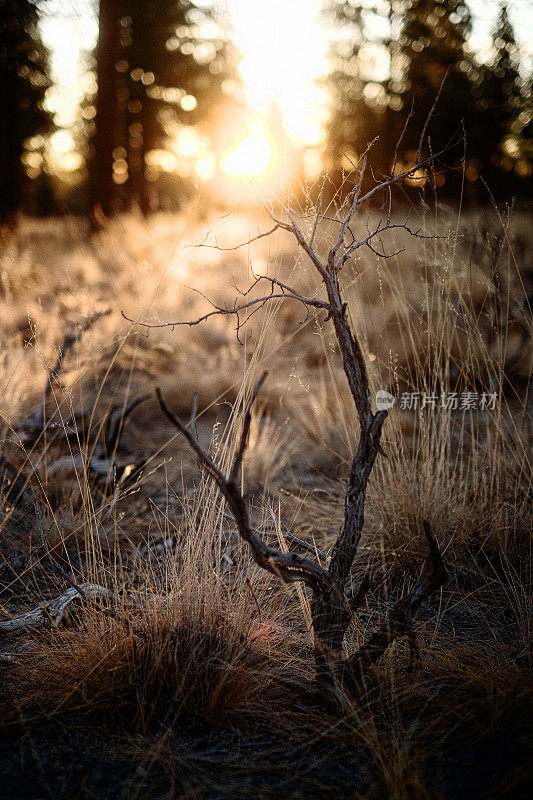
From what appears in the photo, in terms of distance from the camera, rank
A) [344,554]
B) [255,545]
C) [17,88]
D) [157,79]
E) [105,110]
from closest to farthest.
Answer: [255,545]
[344,554]
[105,110]
[17,88]
[157,79]

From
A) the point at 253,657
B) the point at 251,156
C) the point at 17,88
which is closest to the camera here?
the point at 253,657

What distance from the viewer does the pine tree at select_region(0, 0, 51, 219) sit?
9.03 meters

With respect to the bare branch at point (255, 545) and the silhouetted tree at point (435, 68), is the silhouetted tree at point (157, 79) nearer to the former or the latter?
the silhouetted tree at point (435, 68)

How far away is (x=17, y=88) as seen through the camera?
11094 millimetres

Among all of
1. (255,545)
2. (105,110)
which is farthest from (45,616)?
(105,110)

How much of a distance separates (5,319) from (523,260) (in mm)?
4737

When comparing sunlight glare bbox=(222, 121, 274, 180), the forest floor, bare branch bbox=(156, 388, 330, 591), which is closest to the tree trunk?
the forest floor

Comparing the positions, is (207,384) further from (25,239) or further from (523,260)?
(25,239)

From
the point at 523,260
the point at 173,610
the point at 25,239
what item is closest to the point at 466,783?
the point at 173,610

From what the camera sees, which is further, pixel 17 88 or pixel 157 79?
pixel 157 79

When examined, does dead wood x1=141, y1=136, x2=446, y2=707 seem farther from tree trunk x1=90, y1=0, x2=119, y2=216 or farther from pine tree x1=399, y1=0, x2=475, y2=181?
pine tree x1=399, y1=0, x2=475, y2=181

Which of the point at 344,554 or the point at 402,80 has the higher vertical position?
the point at 402,80

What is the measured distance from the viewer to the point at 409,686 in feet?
4.41

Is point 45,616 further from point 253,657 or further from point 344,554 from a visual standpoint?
point 344,554
